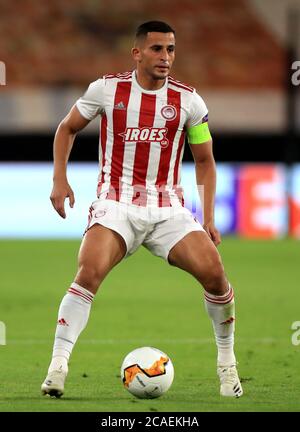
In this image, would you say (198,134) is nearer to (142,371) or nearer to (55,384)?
(142,371)

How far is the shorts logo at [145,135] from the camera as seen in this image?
19.5ft

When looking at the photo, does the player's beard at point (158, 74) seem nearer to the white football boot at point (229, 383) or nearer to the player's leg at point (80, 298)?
the player's leg at point (80, 298)

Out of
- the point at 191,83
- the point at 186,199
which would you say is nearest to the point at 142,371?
the point at 186,199

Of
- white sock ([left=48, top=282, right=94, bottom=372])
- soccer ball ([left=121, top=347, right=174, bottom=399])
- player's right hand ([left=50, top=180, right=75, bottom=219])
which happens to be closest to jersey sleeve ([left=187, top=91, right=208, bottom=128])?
player's right hand ([left=50, top=180, right=75, bottom=219])

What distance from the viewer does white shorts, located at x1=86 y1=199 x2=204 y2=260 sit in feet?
19.1

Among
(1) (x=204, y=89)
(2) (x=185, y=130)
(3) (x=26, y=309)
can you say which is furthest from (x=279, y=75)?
(2) (x=185, y=130)

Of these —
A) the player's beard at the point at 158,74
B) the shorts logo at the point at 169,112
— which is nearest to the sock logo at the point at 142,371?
the shorts logo at the point at 169,112

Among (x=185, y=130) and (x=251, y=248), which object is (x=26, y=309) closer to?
(x=185, y=130)

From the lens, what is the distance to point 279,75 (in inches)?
1002

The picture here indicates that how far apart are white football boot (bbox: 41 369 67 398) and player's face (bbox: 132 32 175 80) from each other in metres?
1.70

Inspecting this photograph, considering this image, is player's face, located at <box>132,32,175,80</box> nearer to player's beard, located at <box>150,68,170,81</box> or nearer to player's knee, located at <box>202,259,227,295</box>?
player's beard, located at <box>150,68,170,81</box>

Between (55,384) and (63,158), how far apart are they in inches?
49.0

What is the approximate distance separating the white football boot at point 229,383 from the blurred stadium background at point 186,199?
0.36 ft

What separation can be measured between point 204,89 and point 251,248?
8.19 m
